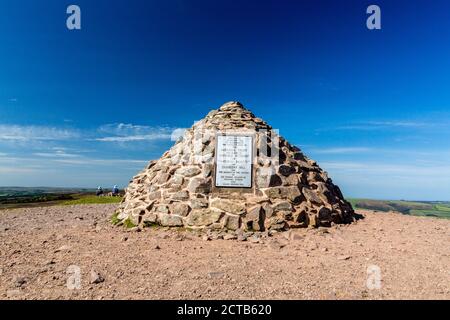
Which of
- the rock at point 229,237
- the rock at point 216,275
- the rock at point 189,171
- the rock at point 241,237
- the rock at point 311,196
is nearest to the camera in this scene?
the rock at point 216,275

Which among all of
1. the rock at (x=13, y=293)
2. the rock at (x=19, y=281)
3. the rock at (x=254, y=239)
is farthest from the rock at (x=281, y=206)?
the rock at (x=13, y=293)

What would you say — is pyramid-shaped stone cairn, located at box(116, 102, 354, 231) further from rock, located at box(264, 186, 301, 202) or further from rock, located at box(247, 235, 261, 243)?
rock, located at box(247, 235, 261, 243)

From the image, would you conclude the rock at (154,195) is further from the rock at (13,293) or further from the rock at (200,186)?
the rock at (13,293)

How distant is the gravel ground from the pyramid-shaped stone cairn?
76 centimetres

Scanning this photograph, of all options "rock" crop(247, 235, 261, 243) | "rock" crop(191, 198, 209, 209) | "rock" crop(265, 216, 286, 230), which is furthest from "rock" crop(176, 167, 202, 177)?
"rock" crop(247, 235, 261, 243)

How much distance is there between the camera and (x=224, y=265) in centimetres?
684

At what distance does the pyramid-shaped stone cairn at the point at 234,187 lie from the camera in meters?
10.2

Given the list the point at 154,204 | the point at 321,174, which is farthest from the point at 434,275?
the point at 154,204

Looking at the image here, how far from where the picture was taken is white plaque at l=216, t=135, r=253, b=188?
10.9 meters

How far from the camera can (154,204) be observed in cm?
1128

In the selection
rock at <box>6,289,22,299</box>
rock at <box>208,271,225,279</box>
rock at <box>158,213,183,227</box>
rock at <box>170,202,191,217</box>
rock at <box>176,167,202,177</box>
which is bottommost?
rock at <box>6,289,22,299</box>
